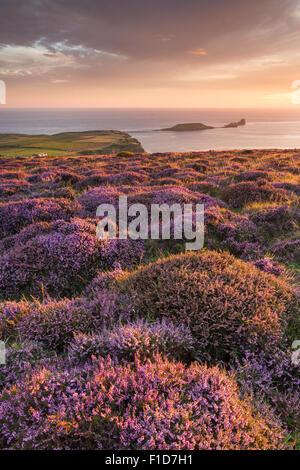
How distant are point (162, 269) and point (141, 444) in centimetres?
293

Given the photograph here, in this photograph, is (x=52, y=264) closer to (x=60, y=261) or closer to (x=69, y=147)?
(x=60, y=261)

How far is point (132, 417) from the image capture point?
2455mm

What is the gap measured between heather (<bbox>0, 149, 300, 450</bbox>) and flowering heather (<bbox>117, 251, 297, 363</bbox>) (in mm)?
21

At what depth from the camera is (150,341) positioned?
353 centimetres

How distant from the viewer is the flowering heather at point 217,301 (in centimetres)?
386

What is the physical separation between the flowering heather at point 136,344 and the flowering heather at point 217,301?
0.28 metres

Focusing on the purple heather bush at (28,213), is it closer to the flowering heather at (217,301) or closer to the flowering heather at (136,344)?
the flowering heather at (217,301)

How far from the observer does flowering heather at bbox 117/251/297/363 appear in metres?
3.86

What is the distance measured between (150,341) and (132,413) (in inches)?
42.5

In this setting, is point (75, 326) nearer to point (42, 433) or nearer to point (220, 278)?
point (42, 433)

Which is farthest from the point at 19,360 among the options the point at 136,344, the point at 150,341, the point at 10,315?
the point at 150,341

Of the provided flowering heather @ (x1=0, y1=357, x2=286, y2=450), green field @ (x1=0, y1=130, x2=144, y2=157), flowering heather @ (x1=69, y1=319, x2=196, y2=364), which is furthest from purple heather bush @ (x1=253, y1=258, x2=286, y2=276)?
green field @ (x1=0, y1=130, x2=144, y2=157)

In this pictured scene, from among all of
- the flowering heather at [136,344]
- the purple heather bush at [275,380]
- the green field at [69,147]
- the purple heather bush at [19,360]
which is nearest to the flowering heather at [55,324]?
the purple heather bush at [19,360]
